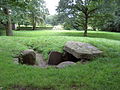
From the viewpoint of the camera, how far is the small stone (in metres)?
6.40

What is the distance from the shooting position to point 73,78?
3.29m

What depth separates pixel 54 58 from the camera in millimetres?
6418

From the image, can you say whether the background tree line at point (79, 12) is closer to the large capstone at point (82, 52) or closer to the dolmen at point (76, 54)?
the dolmen at point (76, 54)

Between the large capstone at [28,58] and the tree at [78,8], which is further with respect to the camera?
the tree at [78,8]

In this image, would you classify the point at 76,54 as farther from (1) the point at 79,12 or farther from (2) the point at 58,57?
(1) the point at 79,12

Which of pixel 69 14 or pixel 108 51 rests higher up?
pixel 69 14

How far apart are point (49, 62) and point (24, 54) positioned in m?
1.07

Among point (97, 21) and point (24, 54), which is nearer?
point (24, 54)

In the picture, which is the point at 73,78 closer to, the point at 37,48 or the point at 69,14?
the point at 37,48

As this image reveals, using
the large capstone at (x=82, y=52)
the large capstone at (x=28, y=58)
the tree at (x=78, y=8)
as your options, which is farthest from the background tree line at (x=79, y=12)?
→ the large capstone at (x=28, y=58)

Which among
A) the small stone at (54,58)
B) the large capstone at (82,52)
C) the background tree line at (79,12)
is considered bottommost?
the small stone at (54,58)

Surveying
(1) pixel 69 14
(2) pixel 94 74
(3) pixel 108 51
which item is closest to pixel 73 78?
(2) pixel 94 74

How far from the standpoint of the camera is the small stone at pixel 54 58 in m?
6.40

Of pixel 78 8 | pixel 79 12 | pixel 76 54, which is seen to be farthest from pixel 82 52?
pixel 79 12
